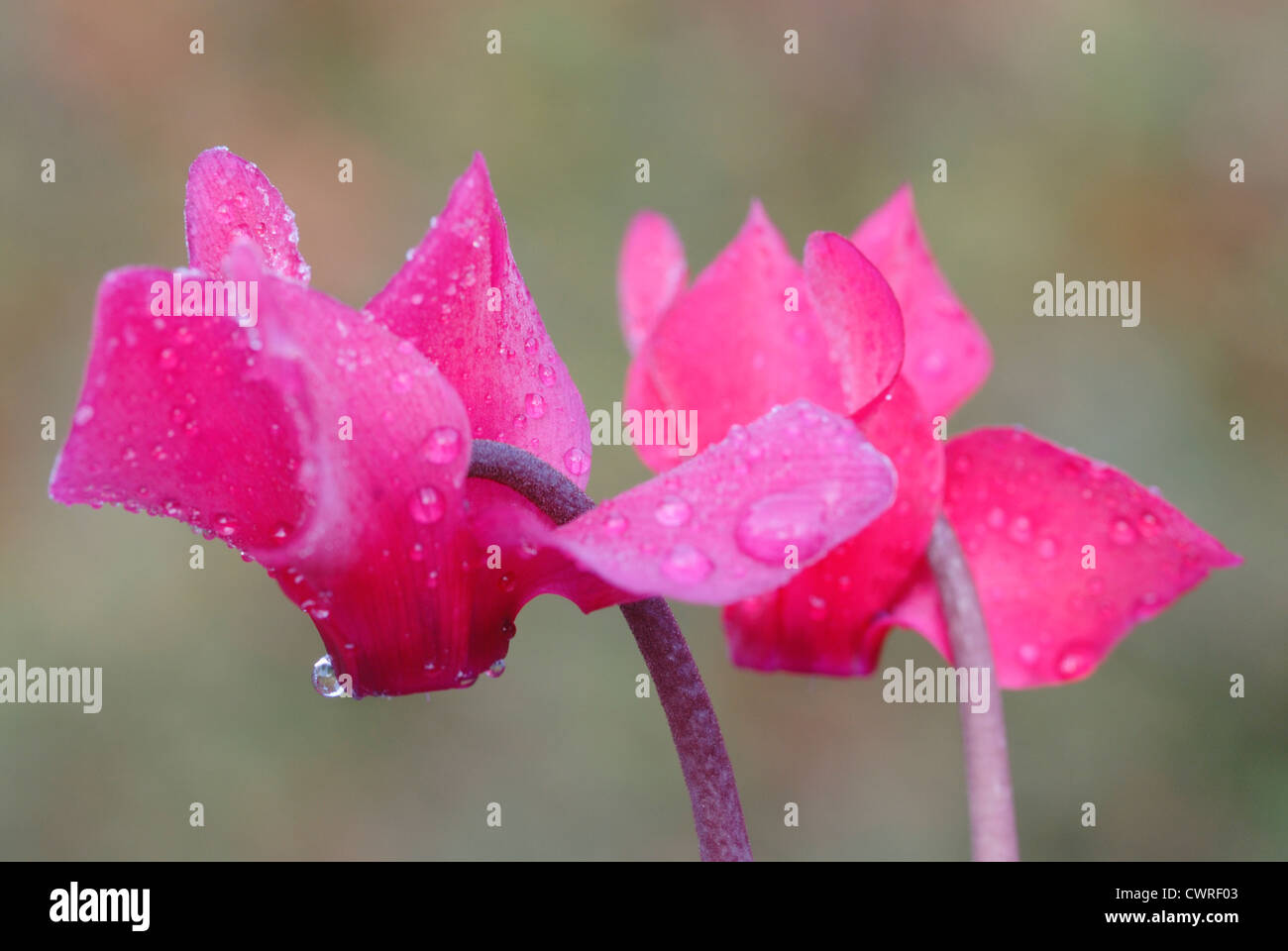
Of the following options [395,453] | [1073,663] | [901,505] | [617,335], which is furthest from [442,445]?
[617,335]

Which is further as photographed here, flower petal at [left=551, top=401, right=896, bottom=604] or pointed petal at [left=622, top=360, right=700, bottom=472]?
pointed petal at [left=622, top=360, right=700, bottom=472]

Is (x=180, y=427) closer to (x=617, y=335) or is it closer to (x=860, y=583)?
(x=860, y=583)

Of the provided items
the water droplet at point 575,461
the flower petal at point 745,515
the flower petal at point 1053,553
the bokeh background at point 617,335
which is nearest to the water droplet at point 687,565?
the flower petal at point 745,515

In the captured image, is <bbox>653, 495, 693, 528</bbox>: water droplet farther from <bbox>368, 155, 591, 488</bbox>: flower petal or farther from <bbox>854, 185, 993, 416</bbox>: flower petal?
<bbox>854, 185, 993, 416</bbox>: flower petal

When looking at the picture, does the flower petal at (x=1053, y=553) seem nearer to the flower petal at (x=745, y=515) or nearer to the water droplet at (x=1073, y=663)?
the water droplet at (x=1073, y=663)

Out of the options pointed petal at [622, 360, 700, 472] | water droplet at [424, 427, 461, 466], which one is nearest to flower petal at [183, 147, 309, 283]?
water droplet at [424, 427, 461, 466]

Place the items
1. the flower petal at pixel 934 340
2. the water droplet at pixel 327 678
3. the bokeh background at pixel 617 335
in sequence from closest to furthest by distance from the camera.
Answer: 1. the water droplet at pixel 327 678
2. the flower petal at pixel 934 340
3. the bokeh background at pixel 617 335
